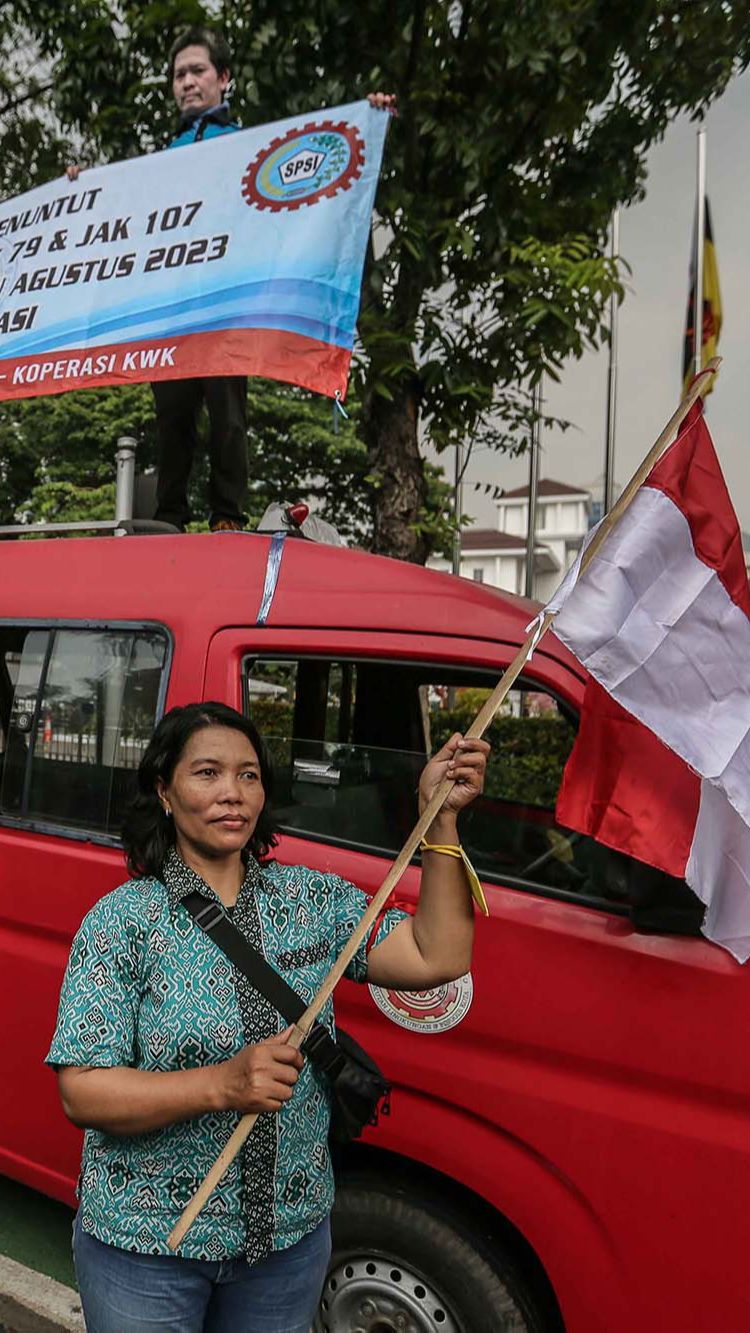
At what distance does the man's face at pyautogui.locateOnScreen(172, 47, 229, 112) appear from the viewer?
3762mm

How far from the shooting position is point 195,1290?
156cm

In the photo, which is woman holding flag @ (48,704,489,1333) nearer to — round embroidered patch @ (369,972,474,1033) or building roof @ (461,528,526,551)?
round embroidered patch @ (369,972,474,1033)

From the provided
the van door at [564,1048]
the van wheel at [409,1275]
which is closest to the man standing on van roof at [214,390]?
the van door at [564,1048]

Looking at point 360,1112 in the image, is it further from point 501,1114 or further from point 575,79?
point 575,79

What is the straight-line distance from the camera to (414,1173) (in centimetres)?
222

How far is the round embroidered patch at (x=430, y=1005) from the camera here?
6.93 feet

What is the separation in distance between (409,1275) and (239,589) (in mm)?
1564

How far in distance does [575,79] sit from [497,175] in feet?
2.06

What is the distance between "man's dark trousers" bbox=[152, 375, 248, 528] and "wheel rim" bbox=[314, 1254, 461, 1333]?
2.48 metres

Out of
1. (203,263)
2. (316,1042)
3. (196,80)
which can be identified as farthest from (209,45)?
(316,1042)

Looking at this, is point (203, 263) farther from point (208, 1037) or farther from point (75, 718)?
point (208, 1037)

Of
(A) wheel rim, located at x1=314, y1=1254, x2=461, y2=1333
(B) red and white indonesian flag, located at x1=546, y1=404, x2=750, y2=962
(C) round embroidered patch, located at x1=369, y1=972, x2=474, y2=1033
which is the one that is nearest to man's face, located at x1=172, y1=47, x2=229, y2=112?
(B) red and white indonesian flag, located at x1=546, y1=404, x2=750, y2=962

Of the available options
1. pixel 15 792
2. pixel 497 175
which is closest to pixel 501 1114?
pixel 15 792

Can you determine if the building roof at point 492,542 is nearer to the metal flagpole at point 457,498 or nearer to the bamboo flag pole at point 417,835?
the metal flagpole at point 457,498
